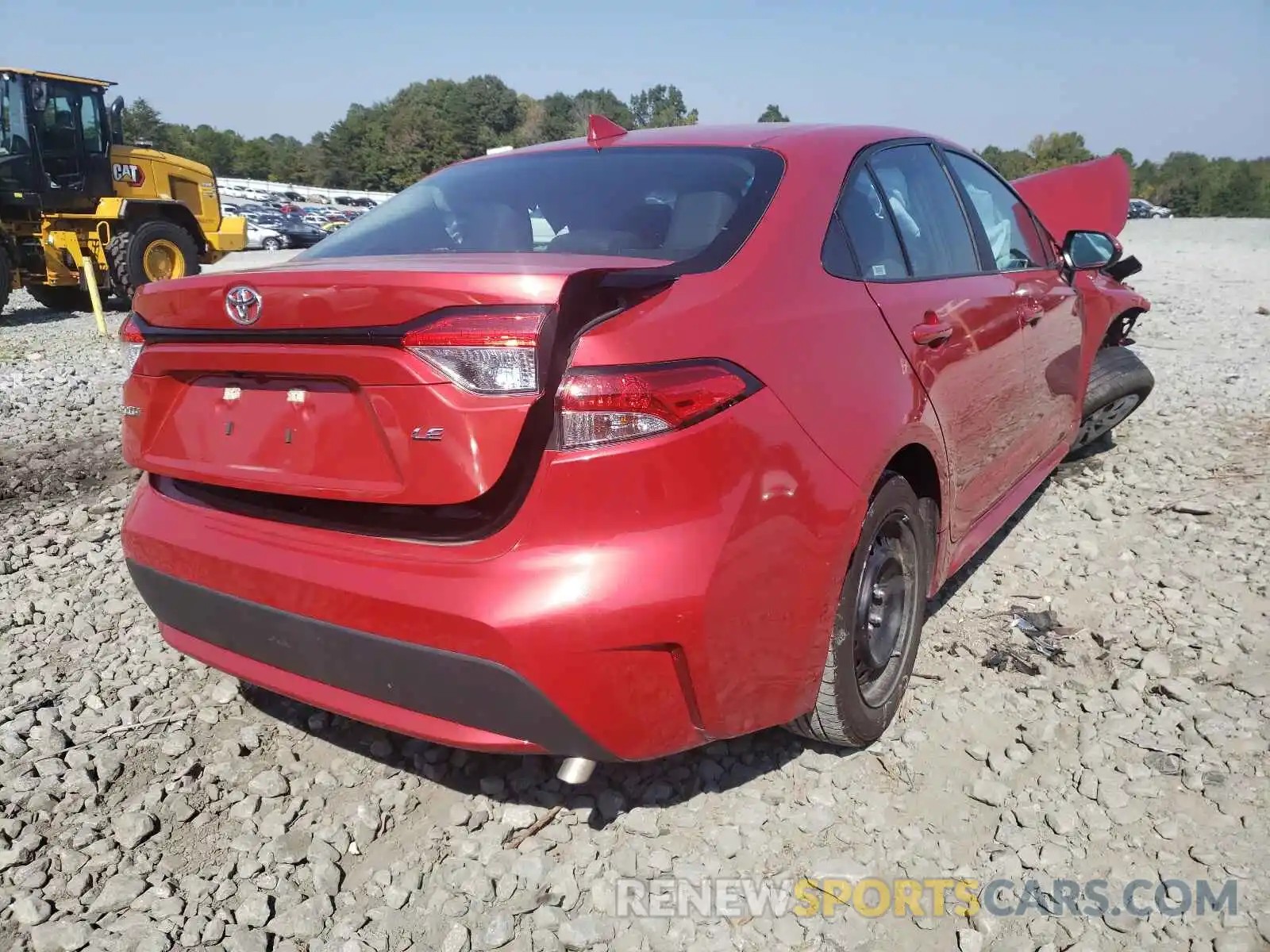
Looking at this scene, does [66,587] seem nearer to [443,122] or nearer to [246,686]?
[246,686]

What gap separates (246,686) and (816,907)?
1.84 m

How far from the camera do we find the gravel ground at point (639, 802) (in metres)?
1.90

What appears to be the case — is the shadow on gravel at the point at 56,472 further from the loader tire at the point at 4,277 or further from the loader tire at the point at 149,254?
the loader tire at the point at 4,277

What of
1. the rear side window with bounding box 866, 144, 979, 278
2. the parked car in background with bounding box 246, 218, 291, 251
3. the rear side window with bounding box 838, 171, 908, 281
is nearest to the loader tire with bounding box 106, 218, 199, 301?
the rear side window with bounding box 866, 144, 979, 278

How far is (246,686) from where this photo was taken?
2.78 meters

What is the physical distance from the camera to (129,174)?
39.2 feet

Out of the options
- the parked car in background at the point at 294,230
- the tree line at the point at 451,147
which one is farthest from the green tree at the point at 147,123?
the parked car in background at the point at 294,230

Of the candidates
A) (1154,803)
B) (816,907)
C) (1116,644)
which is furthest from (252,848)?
(1116,644)

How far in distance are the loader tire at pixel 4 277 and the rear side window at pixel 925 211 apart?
37.4 feet

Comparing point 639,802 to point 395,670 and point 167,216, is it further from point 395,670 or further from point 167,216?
point 167,216

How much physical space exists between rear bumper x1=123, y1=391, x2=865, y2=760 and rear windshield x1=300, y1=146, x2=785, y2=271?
0.50 meters

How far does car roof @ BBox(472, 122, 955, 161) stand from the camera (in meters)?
2.39

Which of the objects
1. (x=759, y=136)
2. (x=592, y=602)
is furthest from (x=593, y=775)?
(x=759, y=136)

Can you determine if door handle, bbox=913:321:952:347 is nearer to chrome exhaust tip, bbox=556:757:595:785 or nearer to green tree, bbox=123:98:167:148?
chrome exhaust tip, bbox=556:757:595:785
